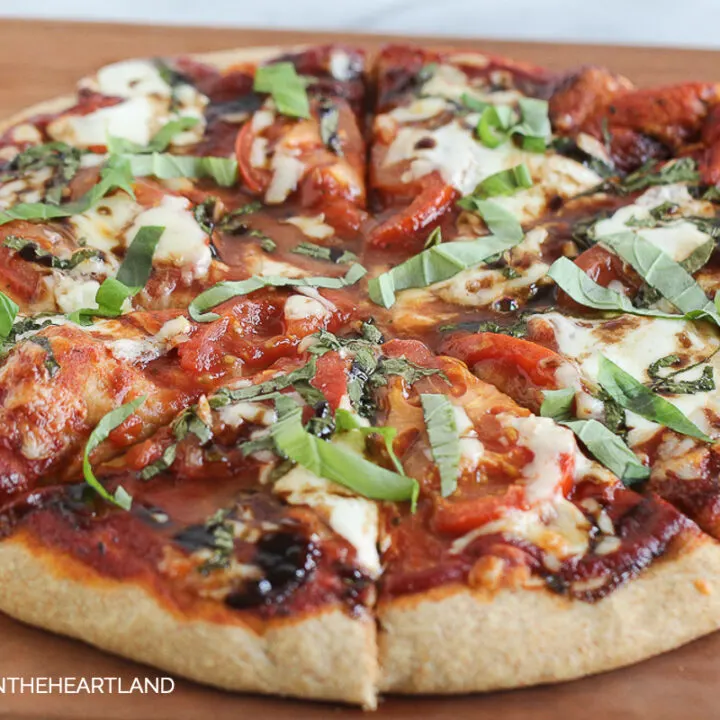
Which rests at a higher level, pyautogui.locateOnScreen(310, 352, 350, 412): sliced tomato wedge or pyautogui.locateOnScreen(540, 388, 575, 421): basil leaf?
pyautogui.locateOnScreen(310, 352, 350, 412): sliced tomato wedge

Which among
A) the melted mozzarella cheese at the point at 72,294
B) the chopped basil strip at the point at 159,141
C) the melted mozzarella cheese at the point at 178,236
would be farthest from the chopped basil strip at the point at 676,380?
the chopped basil strip at the point at 159,141

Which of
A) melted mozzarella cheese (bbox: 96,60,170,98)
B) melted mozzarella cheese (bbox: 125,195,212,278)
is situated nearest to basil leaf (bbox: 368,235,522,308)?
melted mozzarella cheese (bbox: 125,195,212,278)

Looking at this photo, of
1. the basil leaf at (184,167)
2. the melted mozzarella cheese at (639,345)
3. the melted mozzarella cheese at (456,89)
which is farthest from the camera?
the melted mozzarella cheese at (456,89)

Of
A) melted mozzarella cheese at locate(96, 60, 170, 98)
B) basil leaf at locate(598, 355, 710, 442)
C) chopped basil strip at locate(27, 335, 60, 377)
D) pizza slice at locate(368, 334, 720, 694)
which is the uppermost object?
melted mozzarella cheese at locate(96, 60, 170, 98)

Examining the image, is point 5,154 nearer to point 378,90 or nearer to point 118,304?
point 118,304

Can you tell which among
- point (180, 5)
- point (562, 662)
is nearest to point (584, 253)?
point (562, 662)

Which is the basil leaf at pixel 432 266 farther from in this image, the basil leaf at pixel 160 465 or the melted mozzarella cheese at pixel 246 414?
the basil leaf at pixel 160 465

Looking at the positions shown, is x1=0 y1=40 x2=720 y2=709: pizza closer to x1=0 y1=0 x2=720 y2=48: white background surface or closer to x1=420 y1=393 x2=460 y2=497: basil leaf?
x1=420 y1=393 x2=460 y2=497: basil leaf
